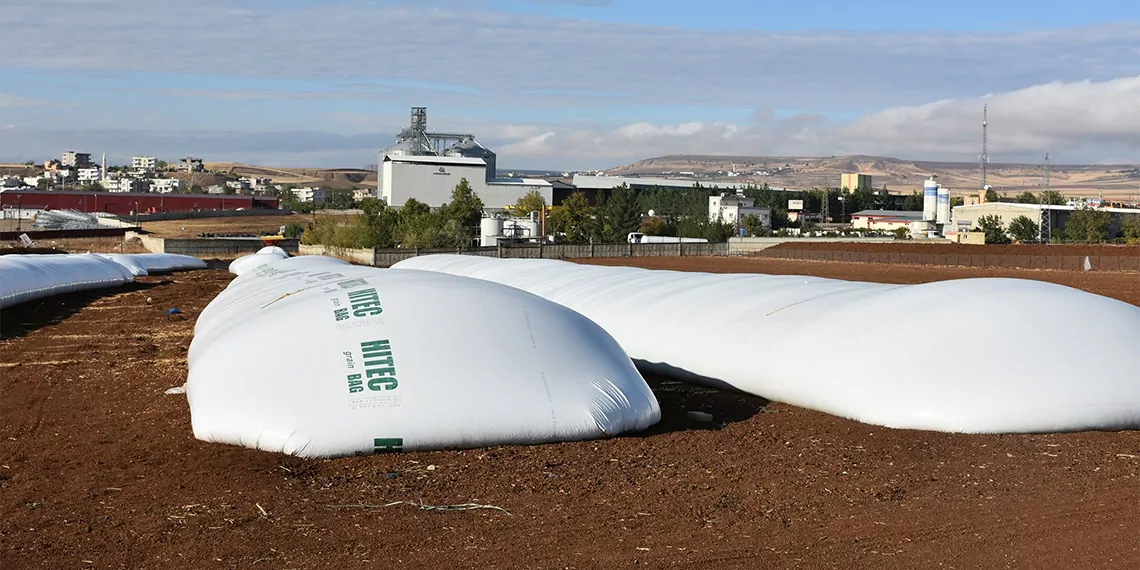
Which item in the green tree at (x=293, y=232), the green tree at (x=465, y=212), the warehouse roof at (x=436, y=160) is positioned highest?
the warehouse roof at (x=436, y=160)

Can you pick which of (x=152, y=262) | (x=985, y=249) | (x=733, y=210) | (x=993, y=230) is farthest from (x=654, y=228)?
(x=152, y=262)

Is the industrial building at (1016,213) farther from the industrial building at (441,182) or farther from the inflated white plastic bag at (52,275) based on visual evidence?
the inflated white plastic bag at (52,275)

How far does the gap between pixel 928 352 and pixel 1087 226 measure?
78.9 m

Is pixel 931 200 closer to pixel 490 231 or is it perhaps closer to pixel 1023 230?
pixel 1023 230

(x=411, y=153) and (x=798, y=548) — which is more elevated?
(x=411, y=153)

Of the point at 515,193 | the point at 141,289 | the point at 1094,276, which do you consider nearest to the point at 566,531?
the point at 141,289

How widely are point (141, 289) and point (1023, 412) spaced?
26.0 metres

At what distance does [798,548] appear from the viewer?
6988mm

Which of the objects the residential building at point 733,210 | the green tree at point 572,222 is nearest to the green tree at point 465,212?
the green tree at point 572,222

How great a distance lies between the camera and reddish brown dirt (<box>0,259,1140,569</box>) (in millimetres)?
6840

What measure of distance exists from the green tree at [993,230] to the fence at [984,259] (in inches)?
984

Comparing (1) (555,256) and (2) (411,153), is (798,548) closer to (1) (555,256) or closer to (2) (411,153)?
(1) (555,256)

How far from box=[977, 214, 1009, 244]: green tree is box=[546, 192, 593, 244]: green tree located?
88.8 ft

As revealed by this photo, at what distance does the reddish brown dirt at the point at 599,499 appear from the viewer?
22.4 feet
